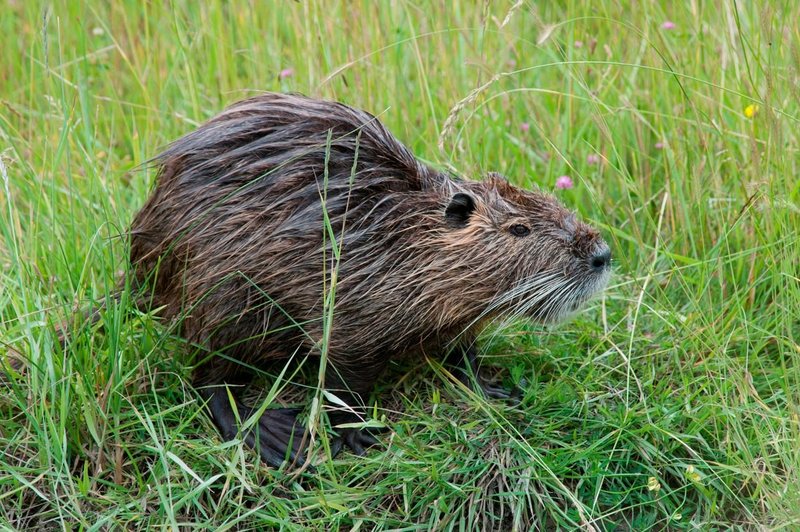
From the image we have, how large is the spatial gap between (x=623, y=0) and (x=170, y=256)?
2.06m

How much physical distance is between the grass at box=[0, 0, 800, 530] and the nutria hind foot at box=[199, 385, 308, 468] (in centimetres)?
5

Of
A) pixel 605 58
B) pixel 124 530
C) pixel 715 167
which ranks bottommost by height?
pixel 124 530

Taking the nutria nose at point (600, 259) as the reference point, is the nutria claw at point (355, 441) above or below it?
below

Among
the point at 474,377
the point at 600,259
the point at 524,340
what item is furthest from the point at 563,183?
the point at 474,377

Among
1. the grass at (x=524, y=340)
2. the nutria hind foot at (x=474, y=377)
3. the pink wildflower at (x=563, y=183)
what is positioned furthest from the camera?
the pink wildflower at (x=563, y=183)

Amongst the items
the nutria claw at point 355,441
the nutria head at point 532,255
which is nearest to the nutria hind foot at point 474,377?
the nutria head at point 532,255

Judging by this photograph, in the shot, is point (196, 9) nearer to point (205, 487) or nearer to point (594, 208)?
point (594, 208)

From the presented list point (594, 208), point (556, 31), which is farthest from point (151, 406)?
point (556, 31)

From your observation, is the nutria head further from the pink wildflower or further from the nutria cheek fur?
the pink wildflower

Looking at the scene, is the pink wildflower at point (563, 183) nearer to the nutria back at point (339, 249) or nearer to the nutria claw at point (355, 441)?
the nutria back at point (339, 249)

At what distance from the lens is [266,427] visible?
276 cm

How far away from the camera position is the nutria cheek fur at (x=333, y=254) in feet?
8.79

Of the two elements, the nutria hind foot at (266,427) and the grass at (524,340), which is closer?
the grass at (524,340)

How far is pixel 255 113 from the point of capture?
111 inches
